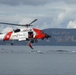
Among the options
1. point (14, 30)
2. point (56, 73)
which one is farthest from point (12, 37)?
point (56, 73)

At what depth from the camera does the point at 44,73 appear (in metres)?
100

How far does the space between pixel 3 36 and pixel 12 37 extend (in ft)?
28.6

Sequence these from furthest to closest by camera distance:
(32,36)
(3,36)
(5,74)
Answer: (3,36)
(32,36)
(5,74)

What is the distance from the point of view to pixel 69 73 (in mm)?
100938

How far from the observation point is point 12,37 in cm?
16162

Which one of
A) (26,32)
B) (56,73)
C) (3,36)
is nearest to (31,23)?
(26,32)

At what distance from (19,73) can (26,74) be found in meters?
3.01

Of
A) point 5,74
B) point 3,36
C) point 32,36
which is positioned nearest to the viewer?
point 5,74

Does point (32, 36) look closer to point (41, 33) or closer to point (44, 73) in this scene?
point (41, 33)

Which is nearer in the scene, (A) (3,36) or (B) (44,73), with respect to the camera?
(B) (44,73)

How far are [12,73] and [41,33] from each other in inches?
2299

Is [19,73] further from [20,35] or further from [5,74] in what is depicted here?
[20,35]

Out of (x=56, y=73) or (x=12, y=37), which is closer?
(x=56, y=73)

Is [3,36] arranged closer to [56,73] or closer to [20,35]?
[20,35]
